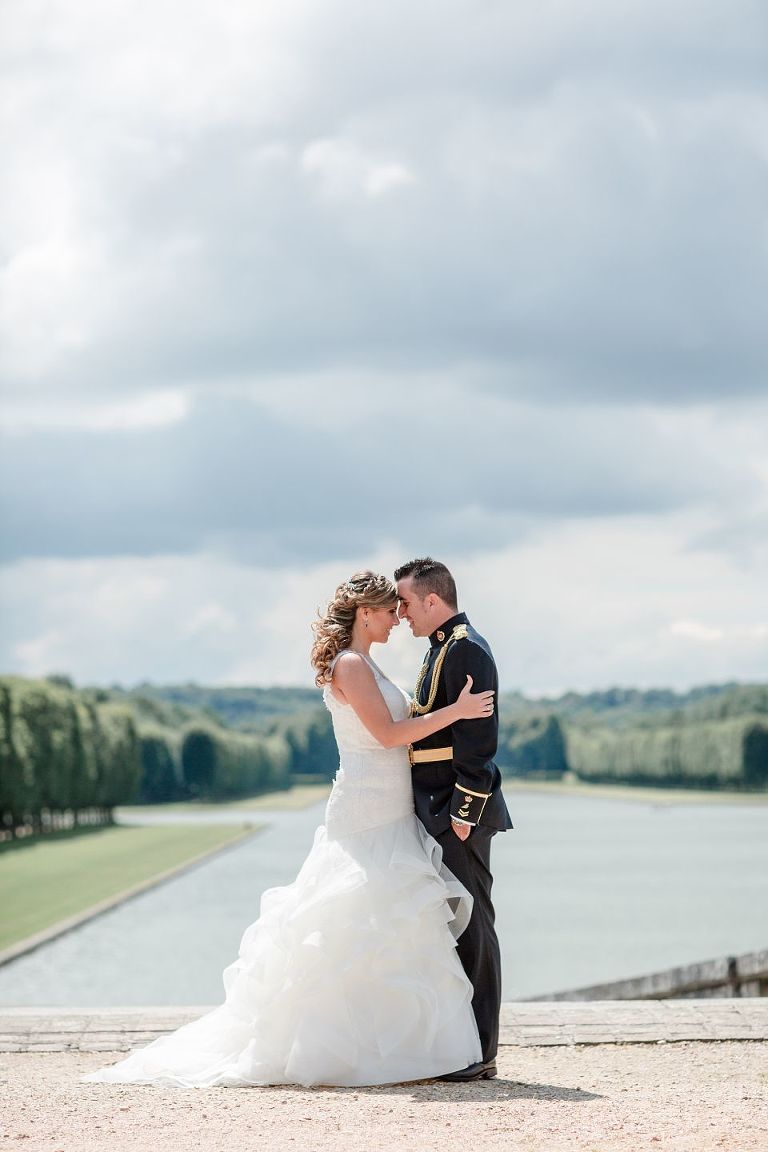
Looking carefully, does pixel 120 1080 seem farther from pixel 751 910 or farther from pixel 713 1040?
pixel 751 910

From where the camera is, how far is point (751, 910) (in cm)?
2878

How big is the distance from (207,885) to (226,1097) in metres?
29.7

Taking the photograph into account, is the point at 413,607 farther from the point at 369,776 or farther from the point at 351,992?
the point at 351,992

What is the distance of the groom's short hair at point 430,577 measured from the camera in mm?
7309

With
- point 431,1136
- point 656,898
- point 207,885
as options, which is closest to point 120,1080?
point 431,1136

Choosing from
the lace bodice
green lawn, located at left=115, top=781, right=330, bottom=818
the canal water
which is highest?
the lace bodice

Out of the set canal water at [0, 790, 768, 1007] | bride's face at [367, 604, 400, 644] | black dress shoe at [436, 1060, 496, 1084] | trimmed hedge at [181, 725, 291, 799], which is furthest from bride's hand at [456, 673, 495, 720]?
trimmed hedge at [181, 725, 291, 799]

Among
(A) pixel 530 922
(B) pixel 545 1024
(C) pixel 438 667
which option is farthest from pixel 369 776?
(A) pixel 530 922

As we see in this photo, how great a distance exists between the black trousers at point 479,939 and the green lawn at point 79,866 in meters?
18.6

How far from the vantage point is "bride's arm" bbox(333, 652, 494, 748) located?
700 cm

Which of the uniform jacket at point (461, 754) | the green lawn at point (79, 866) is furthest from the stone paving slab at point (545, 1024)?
the green lawn at point (79, 866)

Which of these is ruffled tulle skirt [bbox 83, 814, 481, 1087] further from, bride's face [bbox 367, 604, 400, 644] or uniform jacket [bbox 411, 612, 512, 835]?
bride's face [bbox 367, 604, 400, 644]

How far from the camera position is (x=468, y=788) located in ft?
23.1

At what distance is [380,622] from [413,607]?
0.19 m
